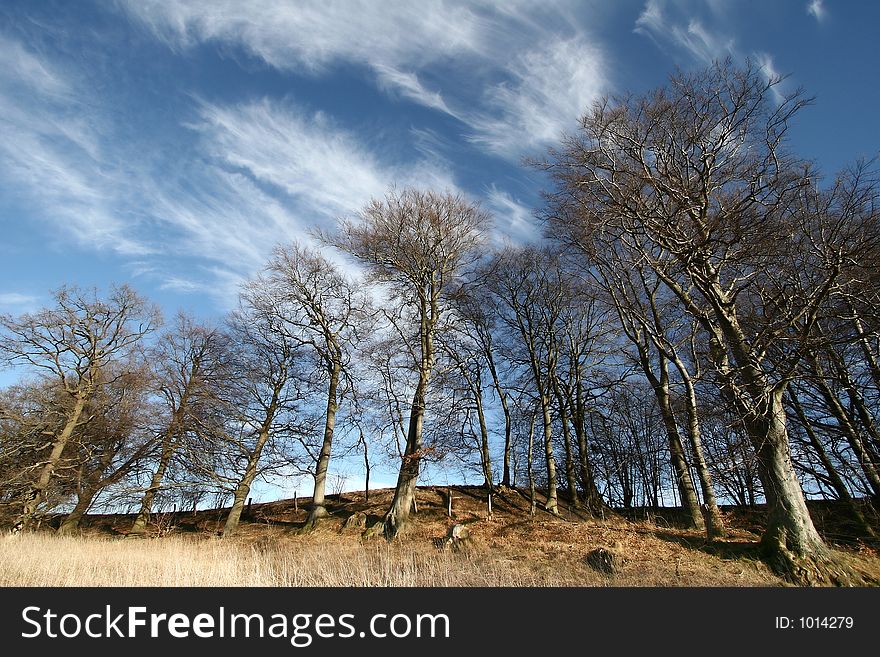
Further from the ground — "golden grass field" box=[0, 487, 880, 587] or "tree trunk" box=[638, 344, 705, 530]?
"tree trunk" box=[638, 344, 705, 530]

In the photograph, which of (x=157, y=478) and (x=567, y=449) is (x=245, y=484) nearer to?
(x=157, y=478)

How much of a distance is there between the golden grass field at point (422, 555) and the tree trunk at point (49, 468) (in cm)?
188

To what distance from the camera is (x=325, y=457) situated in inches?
690

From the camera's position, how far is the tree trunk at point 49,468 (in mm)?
15523

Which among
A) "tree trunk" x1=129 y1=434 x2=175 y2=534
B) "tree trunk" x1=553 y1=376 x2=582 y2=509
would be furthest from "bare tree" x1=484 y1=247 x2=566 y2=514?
"tree trunk" x1=129 y1=434 x2=175 y2=534

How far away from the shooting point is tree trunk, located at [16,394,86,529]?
15523 mm

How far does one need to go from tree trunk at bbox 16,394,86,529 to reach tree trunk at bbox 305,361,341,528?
9.52 m

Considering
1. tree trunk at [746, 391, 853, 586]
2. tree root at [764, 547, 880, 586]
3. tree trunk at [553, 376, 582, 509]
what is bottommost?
tree root at [764, 547, 880, 586]

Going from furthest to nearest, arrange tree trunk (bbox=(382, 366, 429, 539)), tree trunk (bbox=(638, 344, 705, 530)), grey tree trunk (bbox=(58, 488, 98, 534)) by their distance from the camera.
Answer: grey tree trunk (bbox=(58, 488, 98, 534)) < tree trunk (bbox=(382, 366, 429, 539)) < tree trunk (bbox=(638, 344, 705, 530))

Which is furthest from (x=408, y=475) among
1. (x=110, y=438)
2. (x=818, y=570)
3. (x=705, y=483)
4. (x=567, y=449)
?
(x=110, y=438)

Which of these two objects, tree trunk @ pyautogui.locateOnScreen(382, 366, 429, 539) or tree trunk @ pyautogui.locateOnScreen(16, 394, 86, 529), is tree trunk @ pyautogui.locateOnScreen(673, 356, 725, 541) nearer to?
tree trunk @ pyautogui.locateOnScreen(382, 366, 429, 539)

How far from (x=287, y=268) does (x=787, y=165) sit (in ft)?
55.2

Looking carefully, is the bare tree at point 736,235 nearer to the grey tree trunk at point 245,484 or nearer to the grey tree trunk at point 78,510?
the grey tree trunk at point 245,484

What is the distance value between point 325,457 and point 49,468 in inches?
401
